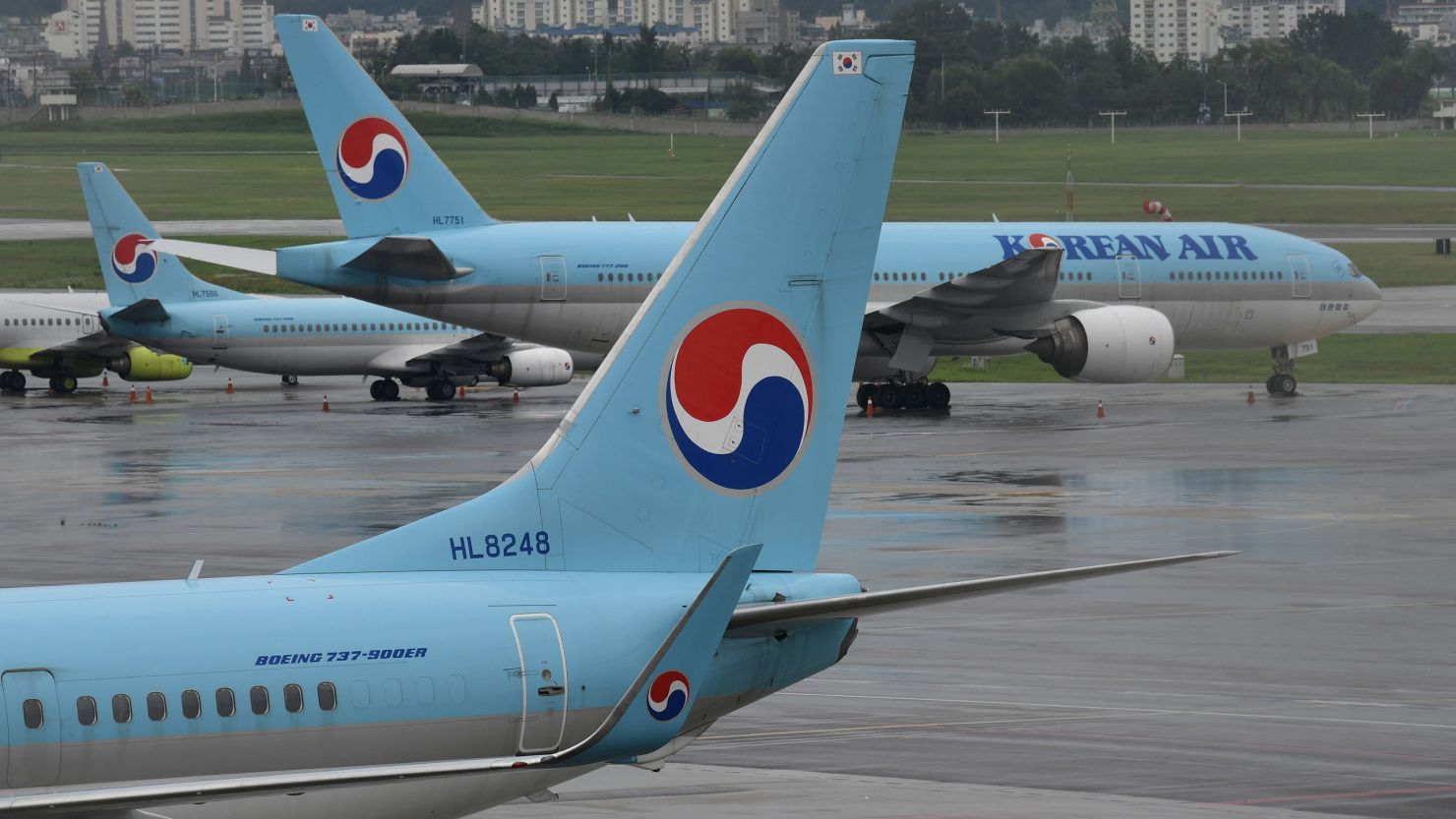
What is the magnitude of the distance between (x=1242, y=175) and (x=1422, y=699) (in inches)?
5617

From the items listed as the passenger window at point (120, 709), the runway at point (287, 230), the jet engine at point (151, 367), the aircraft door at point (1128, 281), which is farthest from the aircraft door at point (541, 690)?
the runway at point (287, 230)

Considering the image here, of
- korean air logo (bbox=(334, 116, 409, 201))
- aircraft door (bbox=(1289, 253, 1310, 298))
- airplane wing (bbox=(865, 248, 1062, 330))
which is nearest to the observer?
korean air logo (bbox=(334, 116, 409, 201))

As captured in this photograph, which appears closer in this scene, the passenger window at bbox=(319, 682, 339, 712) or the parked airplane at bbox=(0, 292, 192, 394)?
the passenger window at bbox=(319, 682, 339, 712)

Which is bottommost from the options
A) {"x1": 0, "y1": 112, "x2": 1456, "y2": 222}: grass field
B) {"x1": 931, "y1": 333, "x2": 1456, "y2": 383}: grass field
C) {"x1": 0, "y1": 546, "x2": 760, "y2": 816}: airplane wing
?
{"x1": 931, "y1": 333, "x2": 1456, "y2": 383}: grass field

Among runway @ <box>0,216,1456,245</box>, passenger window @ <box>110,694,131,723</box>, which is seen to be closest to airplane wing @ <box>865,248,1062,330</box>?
passenger window @ <box>110,694,131,723</box>

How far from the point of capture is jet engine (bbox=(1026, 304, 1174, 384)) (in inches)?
1838

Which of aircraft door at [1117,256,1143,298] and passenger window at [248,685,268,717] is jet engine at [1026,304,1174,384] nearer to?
aircraft door at [1117,256,1143,298]

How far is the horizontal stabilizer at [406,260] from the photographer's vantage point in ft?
148

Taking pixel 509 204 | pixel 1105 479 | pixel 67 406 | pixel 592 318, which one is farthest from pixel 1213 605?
pixel 509 204

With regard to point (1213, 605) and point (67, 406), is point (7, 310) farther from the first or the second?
point (1213, 605)

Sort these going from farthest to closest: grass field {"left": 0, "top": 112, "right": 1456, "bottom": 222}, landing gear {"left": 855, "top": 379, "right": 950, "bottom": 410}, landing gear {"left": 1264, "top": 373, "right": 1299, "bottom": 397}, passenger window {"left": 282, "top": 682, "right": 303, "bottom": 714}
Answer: grass field {"left": 0, "top": 112, "right": 1456, "bottom": 222} < landing gear {"left": 1264, "top": 373, "right": 1299, "bottom": 397} < landing gear {"left": 855, "top": 379, "right": 950, "bottom": 410} < passenger window {"left": 282, "top": 682, "right": 303, "bottom": 714}

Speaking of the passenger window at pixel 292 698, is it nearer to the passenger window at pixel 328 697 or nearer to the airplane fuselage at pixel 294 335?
the passenger window at pixel 328 697

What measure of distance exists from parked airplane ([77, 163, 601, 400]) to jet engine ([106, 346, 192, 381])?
2.42 metres

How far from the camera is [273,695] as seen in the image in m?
10.7
